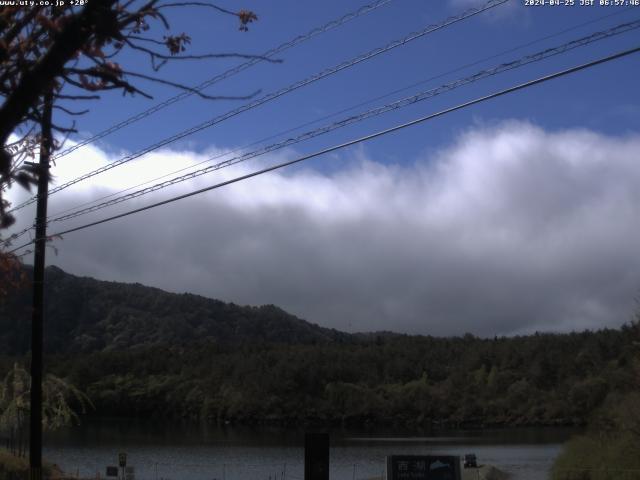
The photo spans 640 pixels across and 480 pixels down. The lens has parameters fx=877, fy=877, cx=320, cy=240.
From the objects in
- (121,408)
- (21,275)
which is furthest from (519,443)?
(21,275)

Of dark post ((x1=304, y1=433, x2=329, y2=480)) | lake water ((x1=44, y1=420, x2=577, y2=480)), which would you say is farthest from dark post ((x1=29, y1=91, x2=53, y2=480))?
lake water ((x1=44, y1=420, x2=577, y2=480))

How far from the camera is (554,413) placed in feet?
364

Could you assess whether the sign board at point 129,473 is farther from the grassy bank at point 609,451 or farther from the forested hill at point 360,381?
the forested hill at point 360,381

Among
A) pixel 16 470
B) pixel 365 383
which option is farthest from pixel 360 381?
pixel 16 470

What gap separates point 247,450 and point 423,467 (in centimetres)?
5584

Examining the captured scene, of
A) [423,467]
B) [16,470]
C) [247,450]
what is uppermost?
[423,467]

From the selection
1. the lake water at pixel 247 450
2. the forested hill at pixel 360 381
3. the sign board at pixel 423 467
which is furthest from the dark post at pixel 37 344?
the forested hill at pixel 360 381

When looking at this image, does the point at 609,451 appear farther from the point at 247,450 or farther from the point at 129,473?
the point at 247,450

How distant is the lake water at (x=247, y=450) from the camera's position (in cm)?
5041

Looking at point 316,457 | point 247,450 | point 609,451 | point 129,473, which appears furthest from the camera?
point 247,450

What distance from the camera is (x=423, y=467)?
1717 centimetres

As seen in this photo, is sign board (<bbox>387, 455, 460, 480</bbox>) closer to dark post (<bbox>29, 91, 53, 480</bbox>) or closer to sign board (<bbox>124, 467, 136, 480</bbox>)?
dark post (<bbox>29, 91, 53, 480</bbox>)

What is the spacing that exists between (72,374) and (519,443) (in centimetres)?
5945

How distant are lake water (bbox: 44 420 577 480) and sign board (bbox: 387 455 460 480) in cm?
2618
